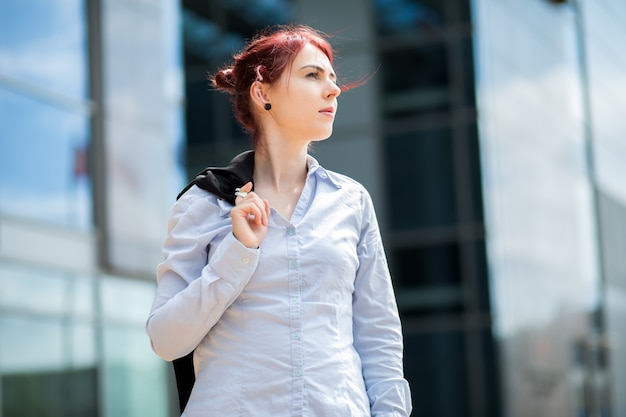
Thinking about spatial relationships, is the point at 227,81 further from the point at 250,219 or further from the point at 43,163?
the point at 43,163

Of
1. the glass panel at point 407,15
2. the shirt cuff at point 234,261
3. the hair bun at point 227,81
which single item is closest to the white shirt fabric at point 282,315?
the shirt cuff at point 234,261

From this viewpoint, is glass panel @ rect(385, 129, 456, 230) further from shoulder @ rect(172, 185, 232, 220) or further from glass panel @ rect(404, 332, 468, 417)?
shoulder @ rect(172, 185, 232, 220)

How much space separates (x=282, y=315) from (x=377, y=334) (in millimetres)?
295

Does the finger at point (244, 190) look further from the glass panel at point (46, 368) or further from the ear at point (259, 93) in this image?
the glass panel at point (46, 368)

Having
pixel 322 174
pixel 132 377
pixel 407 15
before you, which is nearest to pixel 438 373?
pixel 407 15

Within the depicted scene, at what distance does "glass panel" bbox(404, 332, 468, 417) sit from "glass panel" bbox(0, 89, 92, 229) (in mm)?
8273

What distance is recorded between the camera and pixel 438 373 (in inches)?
704

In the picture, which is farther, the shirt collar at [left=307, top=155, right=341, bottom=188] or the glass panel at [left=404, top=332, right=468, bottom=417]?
the glass panel at [left=404, top=332, right=468, bottom=417]

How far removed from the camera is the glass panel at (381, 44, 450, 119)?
60.6ft

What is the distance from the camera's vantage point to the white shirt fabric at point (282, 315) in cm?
260

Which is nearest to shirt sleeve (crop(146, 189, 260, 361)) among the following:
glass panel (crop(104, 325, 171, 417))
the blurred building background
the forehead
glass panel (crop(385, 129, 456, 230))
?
the forehead

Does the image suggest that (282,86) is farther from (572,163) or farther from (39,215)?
(572,163)

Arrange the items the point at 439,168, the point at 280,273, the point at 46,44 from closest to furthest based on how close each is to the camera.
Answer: the point at 280,273, the point at 46,44, the point at 439,168

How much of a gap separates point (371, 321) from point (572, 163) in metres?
17.9
